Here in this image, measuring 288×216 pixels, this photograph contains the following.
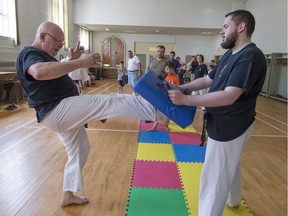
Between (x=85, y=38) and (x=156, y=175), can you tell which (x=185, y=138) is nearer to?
(x=156, y=175)

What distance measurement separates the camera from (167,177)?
112 inches

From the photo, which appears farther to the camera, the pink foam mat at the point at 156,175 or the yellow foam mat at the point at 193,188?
→ the pink foam mat at the point at 156,175

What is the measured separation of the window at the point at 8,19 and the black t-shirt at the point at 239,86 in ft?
24.2

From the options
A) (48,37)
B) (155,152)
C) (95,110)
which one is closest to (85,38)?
(155,152)

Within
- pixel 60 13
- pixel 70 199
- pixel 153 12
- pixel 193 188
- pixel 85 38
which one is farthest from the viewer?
pixel 85 38

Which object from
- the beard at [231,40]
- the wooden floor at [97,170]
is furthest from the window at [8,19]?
the beard at [231,40]

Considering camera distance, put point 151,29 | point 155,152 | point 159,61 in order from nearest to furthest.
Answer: point 155,152 → point 159,61 → point 151,29

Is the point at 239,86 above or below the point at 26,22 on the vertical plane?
below

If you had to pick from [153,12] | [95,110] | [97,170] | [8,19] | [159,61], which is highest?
[153,12]

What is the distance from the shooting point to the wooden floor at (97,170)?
2289 mm

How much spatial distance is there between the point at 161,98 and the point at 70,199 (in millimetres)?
1374

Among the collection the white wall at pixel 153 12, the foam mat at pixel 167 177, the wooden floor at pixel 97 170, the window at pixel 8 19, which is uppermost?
the white wall at pixel 153 12

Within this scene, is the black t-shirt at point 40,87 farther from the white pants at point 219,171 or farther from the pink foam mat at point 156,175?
the pink foam mat at point 156,175

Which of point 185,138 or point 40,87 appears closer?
point 40,87
